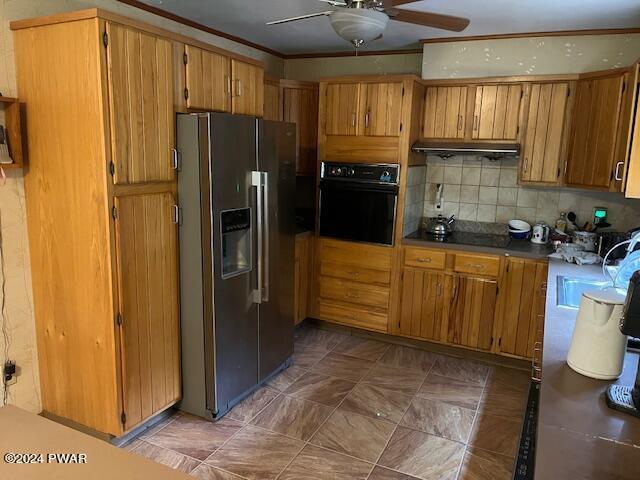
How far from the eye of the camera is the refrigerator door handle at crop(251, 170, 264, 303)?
2854 millimetres

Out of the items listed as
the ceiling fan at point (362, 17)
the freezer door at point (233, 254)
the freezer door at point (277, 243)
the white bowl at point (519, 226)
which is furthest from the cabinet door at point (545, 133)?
the freezer door at point (233, 254)

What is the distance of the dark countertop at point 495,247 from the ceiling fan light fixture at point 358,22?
192 cm

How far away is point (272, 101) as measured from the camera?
4.14 metres

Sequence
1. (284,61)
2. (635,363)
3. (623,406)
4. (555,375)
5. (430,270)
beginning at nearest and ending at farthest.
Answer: (623,406) < (555,375) < (635,363) < (430,270) < (284,61)

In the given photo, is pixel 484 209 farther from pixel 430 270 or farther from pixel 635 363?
pixel 635 363

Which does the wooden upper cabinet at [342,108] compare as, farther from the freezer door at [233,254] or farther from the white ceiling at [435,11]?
the freezer door at [233,254]

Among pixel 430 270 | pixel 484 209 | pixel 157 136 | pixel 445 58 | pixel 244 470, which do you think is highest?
pixel 445 58

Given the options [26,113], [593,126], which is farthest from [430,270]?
[26,113]

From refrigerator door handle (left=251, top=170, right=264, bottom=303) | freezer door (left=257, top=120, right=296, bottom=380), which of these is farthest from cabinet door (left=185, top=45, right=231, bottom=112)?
refrigerator door handle (left=251, top=170, right=264, bottom=303)

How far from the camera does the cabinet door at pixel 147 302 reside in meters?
2.35

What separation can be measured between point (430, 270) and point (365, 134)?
120 centimetres

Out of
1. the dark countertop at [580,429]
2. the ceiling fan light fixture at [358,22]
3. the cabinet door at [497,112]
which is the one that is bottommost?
the dark countertop at [580,429]

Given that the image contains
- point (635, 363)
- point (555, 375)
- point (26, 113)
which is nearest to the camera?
point (555, 375)

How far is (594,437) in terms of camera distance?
4.15 feet
